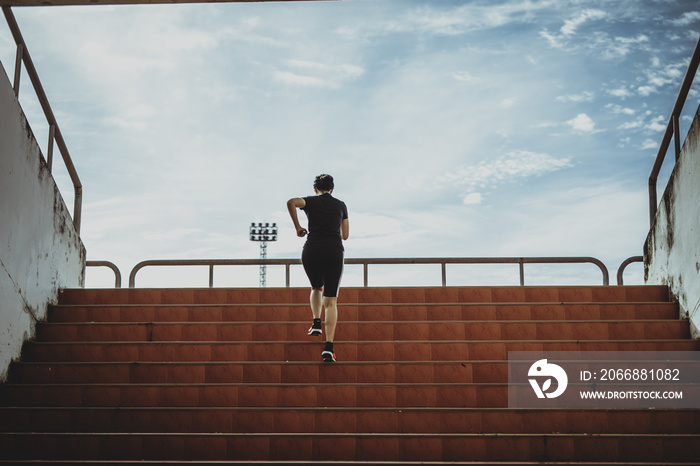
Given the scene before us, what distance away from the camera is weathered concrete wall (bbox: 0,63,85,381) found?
7336 millimetres

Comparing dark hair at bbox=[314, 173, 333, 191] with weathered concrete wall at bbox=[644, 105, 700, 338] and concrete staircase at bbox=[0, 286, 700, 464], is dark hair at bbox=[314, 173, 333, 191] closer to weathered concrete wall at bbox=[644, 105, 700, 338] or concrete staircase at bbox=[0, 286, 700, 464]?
concrete staircase at bbox=[0, 286, 700, 464]

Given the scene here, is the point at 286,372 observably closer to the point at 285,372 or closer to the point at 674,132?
the point at 285,372

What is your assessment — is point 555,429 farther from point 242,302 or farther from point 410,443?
point 242,302

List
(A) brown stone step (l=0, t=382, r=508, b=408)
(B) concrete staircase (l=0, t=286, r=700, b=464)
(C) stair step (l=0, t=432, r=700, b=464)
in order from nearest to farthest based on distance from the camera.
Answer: (C) stair step (l=0, t=432, r=700, b=464), (B) concrete staircase (l=0, t=286, r=700, b=464), (A) brown stone step (l=0, t=382, r=508, b=408)

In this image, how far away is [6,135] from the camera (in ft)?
24.5

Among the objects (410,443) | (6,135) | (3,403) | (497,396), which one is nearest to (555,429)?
(497,396)

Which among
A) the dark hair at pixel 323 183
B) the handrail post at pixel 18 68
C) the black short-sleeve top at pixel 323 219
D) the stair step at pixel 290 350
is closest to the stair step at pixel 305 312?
the stair step at pixel 290 350

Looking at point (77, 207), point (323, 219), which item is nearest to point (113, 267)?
point (77, 207)

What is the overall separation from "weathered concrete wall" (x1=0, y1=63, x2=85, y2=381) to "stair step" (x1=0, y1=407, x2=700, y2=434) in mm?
1094

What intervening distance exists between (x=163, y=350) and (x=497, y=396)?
3.14m

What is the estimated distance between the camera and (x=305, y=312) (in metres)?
8.42

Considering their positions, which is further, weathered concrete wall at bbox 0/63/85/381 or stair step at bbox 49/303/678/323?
stair step at bbox 49/303/678/323

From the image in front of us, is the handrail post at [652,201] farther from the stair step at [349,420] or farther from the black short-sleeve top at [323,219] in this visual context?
the black short-sleeve top at [323,219]

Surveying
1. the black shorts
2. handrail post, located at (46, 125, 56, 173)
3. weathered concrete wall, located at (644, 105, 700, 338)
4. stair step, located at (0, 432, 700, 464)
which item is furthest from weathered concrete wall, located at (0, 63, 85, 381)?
weathered concrete wall, located at (644, 105, 700, 338)
